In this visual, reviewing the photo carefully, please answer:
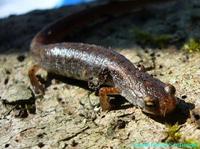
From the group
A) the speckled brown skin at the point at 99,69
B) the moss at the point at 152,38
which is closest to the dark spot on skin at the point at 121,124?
the speckled brown skin at the point at 99,69

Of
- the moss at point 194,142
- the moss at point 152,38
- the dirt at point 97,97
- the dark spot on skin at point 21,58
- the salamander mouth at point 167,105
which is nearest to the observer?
the moss at point 194,142

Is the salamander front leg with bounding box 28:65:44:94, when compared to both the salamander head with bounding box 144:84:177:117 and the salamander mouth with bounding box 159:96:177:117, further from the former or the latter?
the salamander mouth with bounding box 159:96:177:117

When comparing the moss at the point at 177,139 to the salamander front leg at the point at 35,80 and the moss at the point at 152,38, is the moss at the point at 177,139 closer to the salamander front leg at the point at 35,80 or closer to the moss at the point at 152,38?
the salamander front leg at the point at 35,80

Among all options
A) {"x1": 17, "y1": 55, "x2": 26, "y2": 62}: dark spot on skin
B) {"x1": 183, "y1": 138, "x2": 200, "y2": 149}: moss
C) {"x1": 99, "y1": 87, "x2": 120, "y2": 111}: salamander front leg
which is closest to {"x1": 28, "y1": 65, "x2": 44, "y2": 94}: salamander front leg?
{"x1": 17, "y1": 55, "x2": 26, "y2": 62}: dark spot on skin

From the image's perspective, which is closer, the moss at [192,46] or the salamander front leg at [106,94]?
the salamander front leg at [106,94]

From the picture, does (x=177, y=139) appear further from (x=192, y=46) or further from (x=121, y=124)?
(x=192, y=46)

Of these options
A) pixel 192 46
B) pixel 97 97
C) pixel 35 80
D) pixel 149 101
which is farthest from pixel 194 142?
pixel 35 80

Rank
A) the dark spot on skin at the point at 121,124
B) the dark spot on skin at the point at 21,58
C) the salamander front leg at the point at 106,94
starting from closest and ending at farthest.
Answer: the dark spot on skin at the point at 121,124, the salamander front leg at the point at 106,94, the dark spot on skin at the point at 21,58
